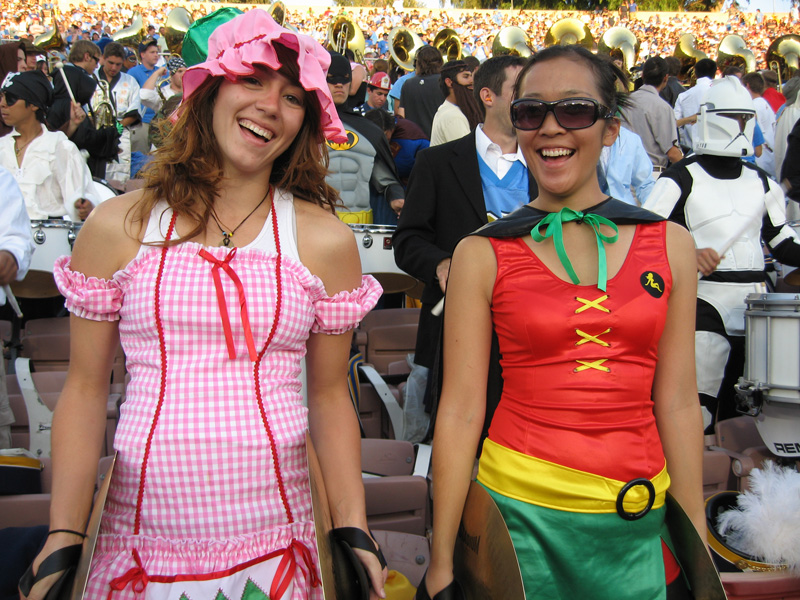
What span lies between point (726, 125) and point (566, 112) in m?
2.48

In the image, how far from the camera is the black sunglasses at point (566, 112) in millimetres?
1793

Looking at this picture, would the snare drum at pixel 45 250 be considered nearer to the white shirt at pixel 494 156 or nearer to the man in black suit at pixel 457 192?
the man in black suit at pixel 457 192

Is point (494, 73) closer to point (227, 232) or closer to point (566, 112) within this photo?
point (566, 112)

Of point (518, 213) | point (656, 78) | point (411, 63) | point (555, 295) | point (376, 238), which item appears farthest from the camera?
point (411, 63)

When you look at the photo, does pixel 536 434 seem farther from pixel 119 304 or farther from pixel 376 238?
pixel 376 238

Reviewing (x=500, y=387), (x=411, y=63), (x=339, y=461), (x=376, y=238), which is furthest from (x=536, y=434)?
(x=411, y=63)

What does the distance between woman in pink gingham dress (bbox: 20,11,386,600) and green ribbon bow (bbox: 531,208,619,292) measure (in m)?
0.46

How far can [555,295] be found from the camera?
172cm

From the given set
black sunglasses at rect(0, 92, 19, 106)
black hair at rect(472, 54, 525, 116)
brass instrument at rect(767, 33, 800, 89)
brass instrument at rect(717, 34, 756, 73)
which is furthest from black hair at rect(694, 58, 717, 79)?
black sunglasses at rect(0, 92, 19, 106)

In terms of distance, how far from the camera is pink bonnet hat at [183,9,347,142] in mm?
1728

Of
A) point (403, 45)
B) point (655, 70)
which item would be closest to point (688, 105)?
point (655, 70)

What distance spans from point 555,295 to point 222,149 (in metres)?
0.86

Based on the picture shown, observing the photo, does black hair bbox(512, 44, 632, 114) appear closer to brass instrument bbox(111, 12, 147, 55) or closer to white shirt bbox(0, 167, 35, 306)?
white shirt bbox(0, 167, 35, 306)

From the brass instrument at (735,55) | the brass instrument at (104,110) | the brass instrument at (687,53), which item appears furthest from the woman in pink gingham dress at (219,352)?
the brass instrument at (687,53)
